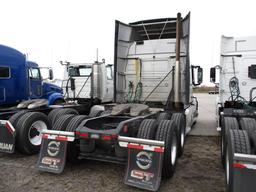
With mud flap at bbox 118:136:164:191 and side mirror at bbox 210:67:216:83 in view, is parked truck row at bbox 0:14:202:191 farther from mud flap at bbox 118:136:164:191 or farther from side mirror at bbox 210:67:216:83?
side mirror at bbox 210:67:216:83

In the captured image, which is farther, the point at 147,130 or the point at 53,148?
the point at 53,148

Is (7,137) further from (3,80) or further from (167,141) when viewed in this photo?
(167,141)

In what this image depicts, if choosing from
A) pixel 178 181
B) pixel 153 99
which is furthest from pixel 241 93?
pixel 178 181

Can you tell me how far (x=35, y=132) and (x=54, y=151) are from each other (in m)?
1.90

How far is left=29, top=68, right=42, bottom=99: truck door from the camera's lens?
30.3ft

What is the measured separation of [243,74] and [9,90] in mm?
7345

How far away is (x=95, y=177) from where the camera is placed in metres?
4.38

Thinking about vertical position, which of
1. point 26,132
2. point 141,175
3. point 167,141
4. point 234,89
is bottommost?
point 141,175

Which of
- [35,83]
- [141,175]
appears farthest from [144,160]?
[35,83]

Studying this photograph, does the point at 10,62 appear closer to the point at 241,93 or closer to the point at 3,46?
the point at 3,46

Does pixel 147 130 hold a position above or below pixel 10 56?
below

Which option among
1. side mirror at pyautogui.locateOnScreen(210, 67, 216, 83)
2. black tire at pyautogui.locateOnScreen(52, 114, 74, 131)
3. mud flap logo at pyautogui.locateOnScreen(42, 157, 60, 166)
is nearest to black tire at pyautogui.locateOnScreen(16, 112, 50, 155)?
black tire at pyautogui.locateOnScreen(52, 114, 74, 131)

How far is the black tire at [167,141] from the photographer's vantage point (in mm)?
4059

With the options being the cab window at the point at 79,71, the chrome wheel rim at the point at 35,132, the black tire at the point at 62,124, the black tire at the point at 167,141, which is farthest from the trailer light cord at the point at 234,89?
the cab window at the point at 79,71
